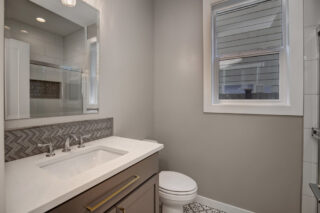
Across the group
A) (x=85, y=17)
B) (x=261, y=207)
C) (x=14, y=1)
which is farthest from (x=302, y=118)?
(x=14, y=1)

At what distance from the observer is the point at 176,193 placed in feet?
4.21

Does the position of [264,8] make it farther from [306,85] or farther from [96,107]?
[96,107]

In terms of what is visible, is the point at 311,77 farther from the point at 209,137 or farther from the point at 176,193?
the point at 176,193

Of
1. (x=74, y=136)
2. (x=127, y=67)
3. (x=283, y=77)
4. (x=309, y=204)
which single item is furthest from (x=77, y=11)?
(x=309, y=204)

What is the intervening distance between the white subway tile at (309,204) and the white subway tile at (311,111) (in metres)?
0.62

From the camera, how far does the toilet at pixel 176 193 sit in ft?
4.19

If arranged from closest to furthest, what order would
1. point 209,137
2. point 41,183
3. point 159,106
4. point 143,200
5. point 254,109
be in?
point 41,183, point 143,200, point 254,109, point 209,137, point 159,106

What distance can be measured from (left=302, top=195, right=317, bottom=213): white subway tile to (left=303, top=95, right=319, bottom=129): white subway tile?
2.05 feet

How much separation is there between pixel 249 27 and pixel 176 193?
6.02 ft

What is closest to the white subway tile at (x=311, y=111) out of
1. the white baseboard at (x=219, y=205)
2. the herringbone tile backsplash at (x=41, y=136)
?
the white baseboard at (x=219, y=205)

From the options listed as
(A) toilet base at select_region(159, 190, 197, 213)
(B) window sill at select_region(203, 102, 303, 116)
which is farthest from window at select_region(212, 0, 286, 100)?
(A) toilet base at select_region(159, 190, 197, 213)

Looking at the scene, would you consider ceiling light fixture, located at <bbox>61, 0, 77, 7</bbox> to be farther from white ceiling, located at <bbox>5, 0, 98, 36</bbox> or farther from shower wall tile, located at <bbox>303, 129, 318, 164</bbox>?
shower wall tile, located at <bbox>303, 129, 318, 164</bbox>

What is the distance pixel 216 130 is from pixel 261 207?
856mm

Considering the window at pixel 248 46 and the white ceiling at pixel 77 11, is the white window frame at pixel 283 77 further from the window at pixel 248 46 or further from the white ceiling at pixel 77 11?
the white ceiling at pixel 77 11
